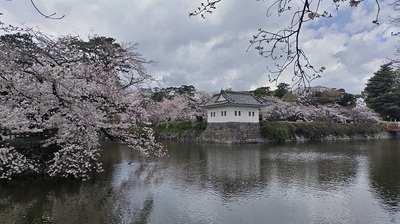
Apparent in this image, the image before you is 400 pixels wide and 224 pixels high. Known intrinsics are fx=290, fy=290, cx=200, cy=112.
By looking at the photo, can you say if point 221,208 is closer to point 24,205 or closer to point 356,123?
point 24,205

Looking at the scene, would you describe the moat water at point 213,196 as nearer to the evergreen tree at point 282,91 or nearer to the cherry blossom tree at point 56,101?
the cherry blossom tree at point 56,101

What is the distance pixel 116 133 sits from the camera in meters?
8.70

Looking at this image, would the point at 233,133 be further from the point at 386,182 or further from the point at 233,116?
the point at 386,182

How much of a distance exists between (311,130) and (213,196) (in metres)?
19.5

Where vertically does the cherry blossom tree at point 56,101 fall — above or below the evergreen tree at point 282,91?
below

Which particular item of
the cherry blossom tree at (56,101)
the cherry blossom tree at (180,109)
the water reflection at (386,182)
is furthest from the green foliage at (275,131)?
the cherry blossom tree at (56,101)

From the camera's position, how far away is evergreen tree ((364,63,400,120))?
30.9 meters

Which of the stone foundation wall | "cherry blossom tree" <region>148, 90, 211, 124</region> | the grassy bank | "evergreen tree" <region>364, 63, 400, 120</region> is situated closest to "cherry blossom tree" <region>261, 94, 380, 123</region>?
the grassy bank

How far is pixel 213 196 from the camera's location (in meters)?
6.14

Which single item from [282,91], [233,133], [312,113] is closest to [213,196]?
[233,133]

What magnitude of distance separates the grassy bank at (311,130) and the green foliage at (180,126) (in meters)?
4.86

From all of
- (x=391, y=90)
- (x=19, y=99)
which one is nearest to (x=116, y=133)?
(x=19, y=99)

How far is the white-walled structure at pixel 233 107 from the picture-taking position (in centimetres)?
2075

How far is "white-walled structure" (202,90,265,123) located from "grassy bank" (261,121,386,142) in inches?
56.0
